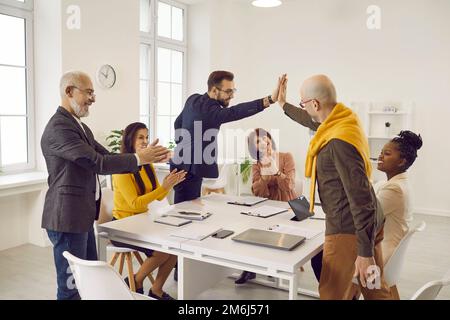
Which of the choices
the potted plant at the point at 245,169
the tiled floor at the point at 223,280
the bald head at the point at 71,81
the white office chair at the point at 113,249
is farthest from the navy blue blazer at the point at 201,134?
the potted plant at the point at 245,169

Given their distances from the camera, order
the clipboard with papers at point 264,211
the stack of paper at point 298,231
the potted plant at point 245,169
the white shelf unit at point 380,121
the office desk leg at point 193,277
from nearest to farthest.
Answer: the office desk leg at point 193,277
the stack of paper at point 298,231
the clipboard with papers at point 264,211
the white shelf unit at point 380,121
the potted plant at point 245,169

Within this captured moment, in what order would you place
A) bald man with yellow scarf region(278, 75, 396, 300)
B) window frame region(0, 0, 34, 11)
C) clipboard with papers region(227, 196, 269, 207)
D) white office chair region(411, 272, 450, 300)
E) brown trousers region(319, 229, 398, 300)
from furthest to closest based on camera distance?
window frame region(0, 0, 34, 11)
clipboard with papers region(227, 196, 269, 207)
brown trousers region(319, 229, 398, 300)
bald man with yellow scarf region(278, 75, 396, 300)
white office chair region(411, 272, 450, 300)

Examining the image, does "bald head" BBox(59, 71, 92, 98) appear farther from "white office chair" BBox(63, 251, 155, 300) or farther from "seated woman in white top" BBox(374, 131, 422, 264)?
"seated woman in white top" BBox(374, 131, 422, 264)

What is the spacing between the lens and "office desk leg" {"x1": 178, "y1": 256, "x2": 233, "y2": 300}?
226 centimetres

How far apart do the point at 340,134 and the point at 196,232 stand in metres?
0.95

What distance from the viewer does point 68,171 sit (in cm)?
224

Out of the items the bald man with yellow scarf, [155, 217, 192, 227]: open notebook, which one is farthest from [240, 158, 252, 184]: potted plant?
the bald man with yellow scarf

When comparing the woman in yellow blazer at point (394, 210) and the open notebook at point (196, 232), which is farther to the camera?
the woman in yellow blazer at point (394, 210)

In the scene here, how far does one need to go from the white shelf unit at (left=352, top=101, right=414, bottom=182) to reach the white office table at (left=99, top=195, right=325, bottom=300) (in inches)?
154

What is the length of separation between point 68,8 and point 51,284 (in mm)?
2688

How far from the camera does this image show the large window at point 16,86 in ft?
14.3

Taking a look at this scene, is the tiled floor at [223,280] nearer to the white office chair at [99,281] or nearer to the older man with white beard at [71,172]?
the older man with white beard at [71,172]

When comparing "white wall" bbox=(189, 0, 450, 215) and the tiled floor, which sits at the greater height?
"white wall" bbox=(189, 0, 450, 215)

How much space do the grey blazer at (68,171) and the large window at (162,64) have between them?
3979 mm
